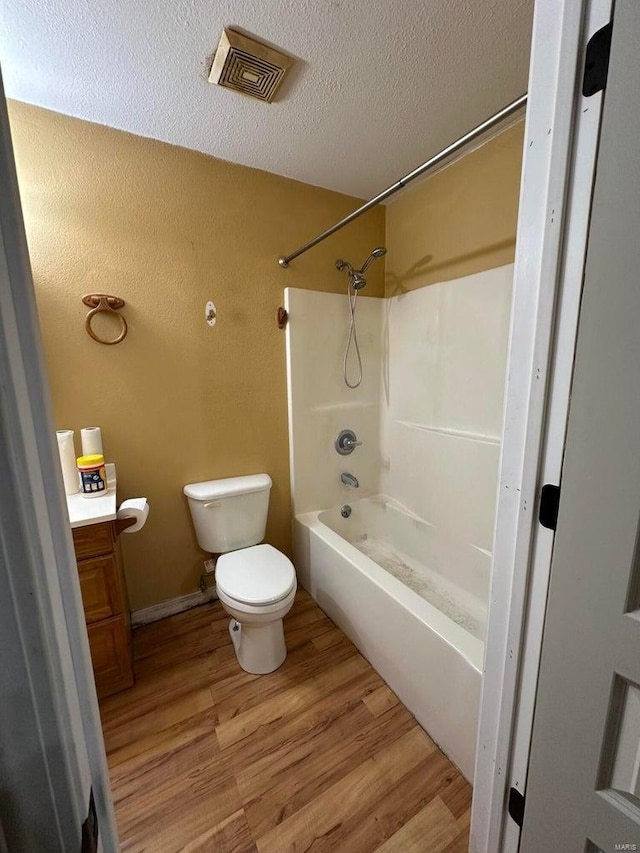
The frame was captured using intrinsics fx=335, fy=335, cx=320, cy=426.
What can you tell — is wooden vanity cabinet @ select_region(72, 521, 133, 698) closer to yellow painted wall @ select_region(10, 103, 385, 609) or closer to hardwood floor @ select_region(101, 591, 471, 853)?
hardwood floor @ select_region(101, 591, 471, 853)

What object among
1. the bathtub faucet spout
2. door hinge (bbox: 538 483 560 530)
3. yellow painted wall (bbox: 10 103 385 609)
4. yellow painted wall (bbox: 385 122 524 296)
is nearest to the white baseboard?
yellow painted wall (bbox: 10 103 385 609)

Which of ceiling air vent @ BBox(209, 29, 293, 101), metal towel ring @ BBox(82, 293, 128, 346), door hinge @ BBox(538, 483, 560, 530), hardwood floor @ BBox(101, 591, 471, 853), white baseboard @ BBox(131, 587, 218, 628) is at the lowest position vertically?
hardwood floor @ BBox(101, 591, 471, 853)

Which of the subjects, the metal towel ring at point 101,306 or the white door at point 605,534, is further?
the metal towel ring at point 101,306

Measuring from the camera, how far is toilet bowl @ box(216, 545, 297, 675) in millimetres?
1361

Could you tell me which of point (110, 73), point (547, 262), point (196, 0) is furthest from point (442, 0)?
point (110, 73)

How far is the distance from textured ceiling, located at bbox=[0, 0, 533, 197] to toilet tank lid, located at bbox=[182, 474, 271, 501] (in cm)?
162

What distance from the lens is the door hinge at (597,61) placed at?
0.51 meters

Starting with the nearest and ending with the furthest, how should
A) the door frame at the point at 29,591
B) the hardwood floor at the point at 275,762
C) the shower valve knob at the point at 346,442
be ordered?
the door frame at the point at 29,591, the hardwood floor at the point at 275,762, the shower valve knob at the point at 346,442

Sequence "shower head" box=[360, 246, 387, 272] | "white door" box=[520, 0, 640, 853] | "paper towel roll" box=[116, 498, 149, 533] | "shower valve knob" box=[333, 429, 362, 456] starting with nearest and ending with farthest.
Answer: "white door" box=[520, 0, 640, 853], "paper towel roll" box=[116, 498, 149, 533], "shower head" box=[360, 246, 387, 272], "shower valve knob" box=[333, 429, 362, 456]

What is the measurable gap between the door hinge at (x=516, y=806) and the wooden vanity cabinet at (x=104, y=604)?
136 cm

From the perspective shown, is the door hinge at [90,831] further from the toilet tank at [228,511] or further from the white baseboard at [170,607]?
the white baseboard at [170,607]

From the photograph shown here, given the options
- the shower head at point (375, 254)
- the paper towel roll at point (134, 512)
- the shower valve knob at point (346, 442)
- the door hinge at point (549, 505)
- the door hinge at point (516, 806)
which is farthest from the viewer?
the shower valve knob at point (346, 442)

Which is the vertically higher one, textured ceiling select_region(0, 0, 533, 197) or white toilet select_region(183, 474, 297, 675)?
textured ceiling select_region(0, 0, 533, 197)

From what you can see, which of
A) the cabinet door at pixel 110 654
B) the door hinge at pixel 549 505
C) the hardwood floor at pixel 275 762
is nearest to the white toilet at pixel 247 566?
the hardwood floor at pixel 275 762
